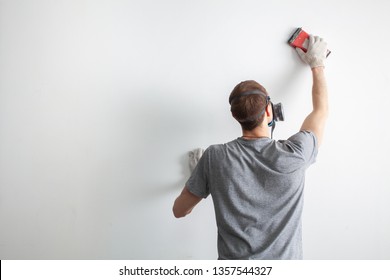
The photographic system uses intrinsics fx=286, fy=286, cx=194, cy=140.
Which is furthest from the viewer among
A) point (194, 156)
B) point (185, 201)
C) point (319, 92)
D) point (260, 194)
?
point (194, 156)

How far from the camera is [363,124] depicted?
130cm

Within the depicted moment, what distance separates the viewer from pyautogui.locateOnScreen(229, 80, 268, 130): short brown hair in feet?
2.98

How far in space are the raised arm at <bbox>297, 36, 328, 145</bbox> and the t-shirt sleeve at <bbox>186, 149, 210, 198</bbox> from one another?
0.43 meters

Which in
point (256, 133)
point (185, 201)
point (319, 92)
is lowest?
point (185, 201)

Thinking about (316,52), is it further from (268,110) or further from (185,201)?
(185,201)

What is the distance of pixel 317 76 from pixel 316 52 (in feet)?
0.34

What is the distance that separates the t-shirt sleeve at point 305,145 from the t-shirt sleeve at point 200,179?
0.93 feet

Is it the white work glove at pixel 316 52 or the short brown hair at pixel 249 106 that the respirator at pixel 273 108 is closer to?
the short brown hair at pixel 249 106

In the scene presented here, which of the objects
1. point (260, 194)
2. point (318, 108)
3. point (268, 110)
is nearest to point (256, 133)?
point (268, 110)

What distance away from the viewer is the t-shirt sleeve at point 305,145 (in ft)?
3.03

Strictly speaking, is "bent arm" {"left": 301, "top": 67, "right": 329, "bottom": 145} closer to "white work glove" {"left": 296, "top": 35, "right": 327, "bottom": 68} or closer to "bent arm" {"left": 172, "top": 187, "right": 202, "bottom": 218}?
"white work glove" {"left": 296, "top": 35, "right": 327, "bottom": 68}

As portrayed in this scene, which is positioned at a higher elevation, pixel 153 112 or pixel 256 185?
pixel 153 112

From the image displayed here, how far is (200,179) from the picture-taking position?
0.98 meters

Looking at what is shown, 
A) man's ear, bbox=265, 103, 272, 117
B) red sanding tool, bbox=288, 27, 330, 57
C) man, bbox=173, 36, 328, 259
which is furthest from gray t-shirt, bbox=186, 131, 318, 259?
red sanding tool, bbox=288, 27, 330, 57
